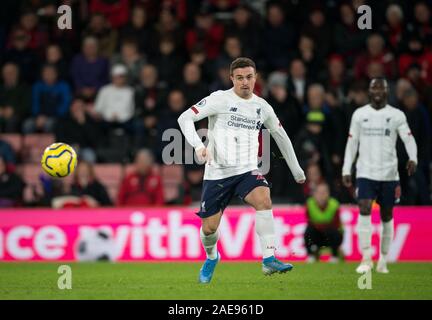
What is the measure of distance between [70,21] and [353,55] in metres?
5.26

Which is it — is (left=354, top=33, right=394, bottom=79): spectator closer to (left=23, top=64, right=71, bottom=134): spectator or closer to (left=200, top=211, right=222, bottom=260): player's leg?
(left=23, top=64, right=71, bottom=134): spectator

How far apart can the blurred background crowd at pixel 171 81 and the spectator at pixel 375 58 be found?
0.02 m

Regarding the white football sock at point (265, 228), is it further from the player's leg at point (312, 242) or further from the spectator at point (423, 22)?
the spectator at point (423, 22)

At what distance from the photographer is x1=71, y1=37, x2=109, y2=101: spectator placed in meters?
18.5

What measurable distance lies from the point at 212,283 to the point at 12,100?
8453mm

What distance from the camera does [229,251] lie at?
631 inches

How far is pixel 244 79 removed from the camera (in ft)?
35.0

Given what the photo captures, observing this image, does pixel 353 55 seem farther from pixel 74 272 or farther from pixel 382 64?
pixel 74 272

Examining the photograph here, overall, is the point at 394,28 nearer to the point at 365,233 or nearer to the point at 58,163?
the point at 365,233

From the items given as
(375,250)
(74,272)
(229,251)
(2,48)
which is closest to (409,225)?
(375,250)

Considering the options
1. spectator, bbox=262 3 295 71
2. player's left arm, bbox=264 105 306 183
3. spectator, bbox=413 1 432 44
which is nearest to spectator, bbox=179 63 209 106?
spectator, bbox=262 3 295 71

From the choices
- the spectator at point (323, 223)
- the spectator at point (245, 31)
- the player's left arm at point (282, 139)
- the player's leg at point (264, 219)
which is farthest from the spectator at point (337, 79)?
the player's leg at point (264, 219)

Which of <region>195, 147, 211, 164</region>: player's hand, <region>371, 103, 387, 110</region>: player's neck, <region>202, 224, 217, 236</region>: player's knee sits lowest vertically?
<region>202, 224, 217, 236</region>: player's knee

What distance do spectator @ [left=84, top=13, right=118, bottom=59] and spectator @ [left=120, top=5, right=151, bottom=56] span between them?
0.26 metres
